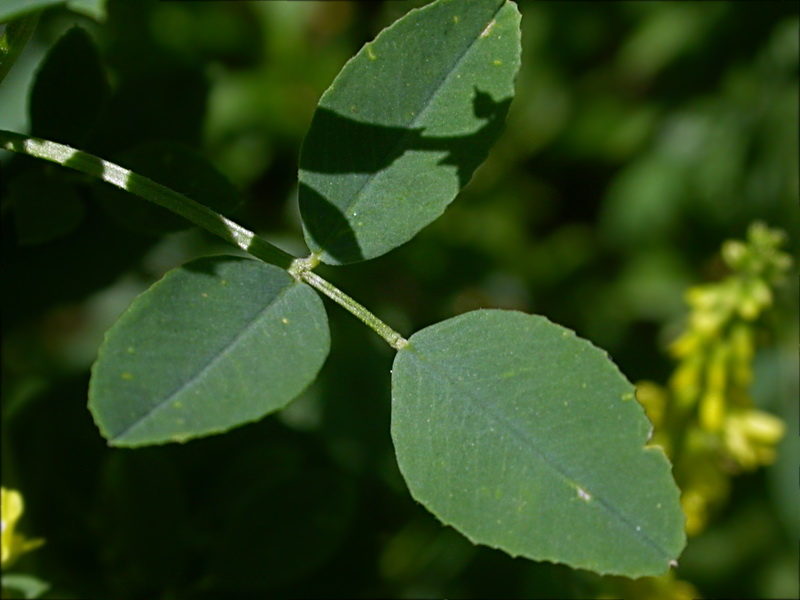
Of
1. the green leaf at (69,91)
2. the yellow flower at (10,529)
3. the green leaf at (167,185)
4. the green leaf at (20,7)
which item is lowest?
the yellow flower at (10,529)

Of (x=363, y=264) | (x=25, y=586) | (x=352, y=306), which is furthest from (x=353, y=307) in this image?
(x=363, y=264)

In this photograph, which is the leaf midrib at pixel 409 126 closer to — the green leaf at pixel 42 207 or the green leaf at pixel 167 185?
the green leaf at pixel 167 185

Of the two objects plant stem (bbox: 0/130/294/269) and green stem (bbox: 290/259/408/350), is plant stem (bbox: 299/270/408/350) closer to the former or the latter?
green stem (bbox: 290/259/408/350)

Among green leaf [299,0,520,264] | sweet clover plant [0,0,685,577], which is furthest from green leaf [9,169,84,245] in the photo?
green leaf [299,0,520,264]

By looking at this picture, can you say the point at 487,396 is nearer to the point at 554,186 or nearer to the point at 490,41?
the point at 490,41

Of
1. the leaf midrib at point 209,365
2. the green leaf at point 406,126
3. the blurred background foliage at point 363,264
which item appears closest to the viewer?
the leaf midrib at point 209,365

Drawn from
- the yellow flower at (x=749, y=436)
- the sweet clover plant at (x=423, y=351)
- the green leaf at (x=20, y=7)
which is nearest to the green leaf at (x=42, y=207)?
the sweet clover plant at (x=423, y=351)

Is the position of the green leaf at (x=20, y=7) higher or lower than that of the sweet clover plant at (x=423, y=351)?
higher

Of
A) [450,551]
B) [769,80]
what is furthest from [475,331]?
[769,80]

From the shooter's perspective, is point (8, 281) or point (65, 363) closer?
point (8, 281)

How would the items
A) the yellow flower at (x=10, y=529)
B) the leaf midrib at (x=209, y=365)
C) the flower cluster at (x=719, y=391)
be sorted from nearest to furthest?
the leaf midrib at (x=209, y=365) < the yellow flower at (x=10, y=529) < the flower cluster at (x=719, y=391)
